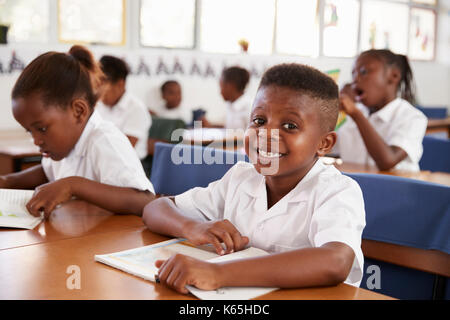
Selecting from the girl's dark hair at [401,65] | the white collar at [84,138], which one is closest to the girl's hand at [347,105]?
the girl's dark hair at [401,65]

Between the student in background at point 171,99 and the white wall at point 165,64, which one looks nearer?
the white wall at point 165,64

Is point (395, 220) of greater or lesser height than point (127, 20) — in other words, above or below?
below

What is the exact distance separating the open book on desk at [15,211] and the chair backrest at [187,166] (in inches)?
20.6

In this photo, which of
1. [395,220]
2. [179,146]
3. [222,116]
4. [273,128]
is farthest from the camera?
[222,116]

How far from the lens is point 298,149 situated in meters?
1.08

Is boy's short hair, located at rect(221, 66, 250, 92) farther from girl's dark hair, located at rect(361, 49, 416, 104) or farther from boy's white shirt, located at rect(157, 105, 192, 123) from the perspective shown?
girl's dark hair, located at rect(361, 49, 416, 104)

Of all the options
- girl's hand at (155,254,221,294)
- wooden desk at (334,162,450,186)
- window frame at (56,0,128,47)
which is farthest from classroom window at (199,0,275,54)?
girl's hand at (155,254,221,294)

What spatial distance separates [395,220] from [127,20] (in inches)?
136

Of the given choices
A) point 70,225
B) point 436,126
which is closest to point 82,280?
point 70,225

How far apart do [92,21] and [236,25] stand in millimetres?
1561

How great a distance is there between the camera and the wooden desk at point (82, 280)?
81cm

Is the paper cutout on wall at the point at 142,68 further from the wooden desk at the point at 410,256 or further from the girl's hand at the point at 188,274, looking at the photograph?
the girl's hand at the point at 188,274
